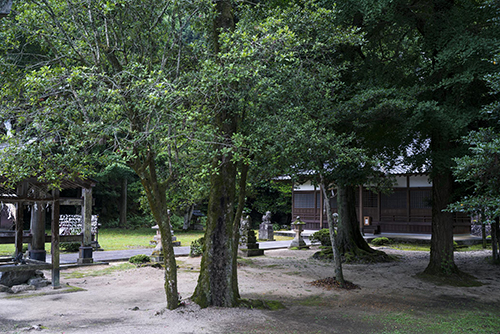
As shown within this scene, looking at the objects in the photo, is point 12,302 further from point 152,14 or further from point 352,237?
point 352,237

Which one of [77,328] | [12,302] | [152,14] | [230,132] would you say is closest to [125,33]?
[152,14]

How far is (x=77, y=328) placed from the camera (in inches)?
256

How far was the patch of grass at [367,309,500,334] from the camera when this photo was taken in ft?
23.1

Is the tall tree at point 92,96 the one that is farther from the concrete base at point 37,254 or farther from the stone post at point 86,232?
the concrete base at point 37,254

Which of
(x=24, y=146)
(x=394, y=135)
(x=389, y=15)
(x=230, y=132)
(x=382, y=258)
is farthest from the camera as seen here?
(x=382, y=258)

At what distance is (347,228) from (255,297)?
802cm

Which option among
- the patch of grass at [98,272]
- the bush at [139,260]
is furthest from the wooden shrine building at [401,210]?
the patch of grass at [98,272]

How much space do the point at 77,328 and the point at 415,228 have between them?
22408 mm

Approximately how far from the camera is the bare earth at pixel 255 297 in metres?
6.82

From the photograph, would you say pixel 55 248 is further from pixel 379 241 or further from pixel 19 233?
pixel 379 241

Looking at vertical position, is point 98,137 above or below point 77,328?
above

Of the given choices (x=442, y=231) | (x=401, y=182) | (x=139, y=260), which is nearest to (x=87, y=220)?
(x=139, y=260)

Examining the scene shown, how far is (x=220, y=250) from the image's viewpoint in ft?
26.3

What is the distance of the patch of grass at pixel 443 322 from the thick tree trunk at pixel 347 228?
7572 millimetres
